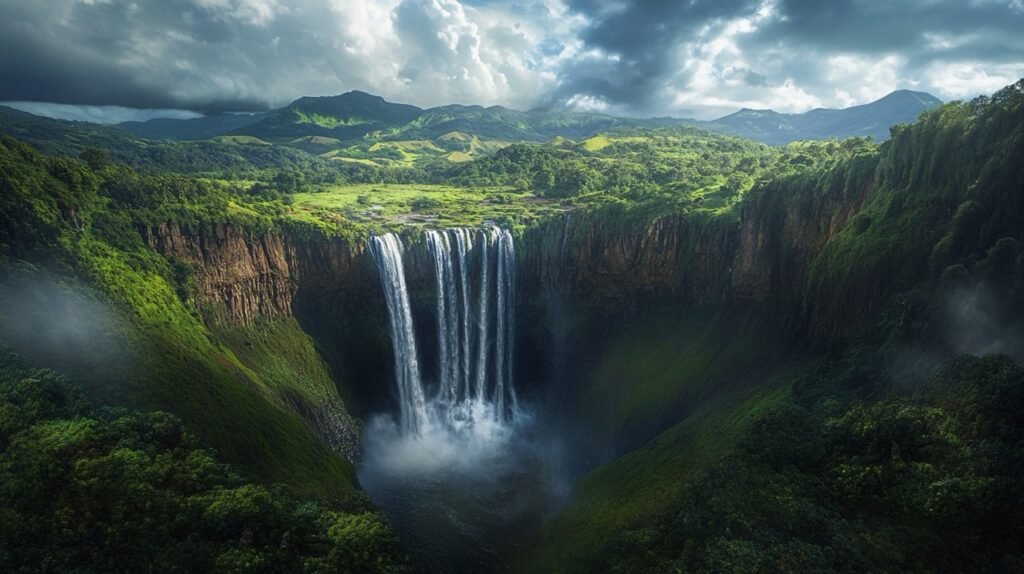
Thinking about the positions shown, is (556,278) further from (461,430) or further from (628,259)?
(461,430)

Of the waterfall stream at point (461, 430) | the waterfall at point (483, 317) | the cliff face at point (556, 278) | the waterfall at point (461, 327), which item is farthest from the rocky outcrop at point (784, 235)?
the waterfall at point (483, 317)

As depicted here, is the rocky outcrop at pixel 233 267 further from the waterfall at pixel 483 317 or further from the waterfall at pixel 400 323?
the waterfall at pixel 483 317

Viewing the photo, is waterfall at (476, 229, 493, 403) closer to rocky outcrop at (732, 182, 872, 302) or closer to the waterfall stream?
the waterfall stream

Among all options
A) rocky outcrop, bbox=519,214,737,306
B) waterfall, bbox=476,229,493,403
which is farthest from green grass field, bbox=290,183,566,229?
rocky outcrop, bbox=519,214,737,306

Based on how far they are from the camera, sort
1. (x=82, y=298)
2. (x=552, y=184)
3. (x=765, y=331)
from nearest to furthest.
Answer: (x=82, y=298), (x=765, y=331), (x=552, y=184)

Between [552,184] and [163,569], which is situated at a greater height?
[552,184]

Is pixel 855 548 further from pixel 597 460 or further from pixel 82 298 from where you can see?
pixel 82 298

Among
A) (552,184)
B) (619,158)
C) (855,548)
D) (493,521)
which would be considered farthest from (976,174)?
(619,158)

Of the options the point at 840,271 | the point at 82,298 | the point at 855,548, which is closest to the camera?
the point at 855,548
